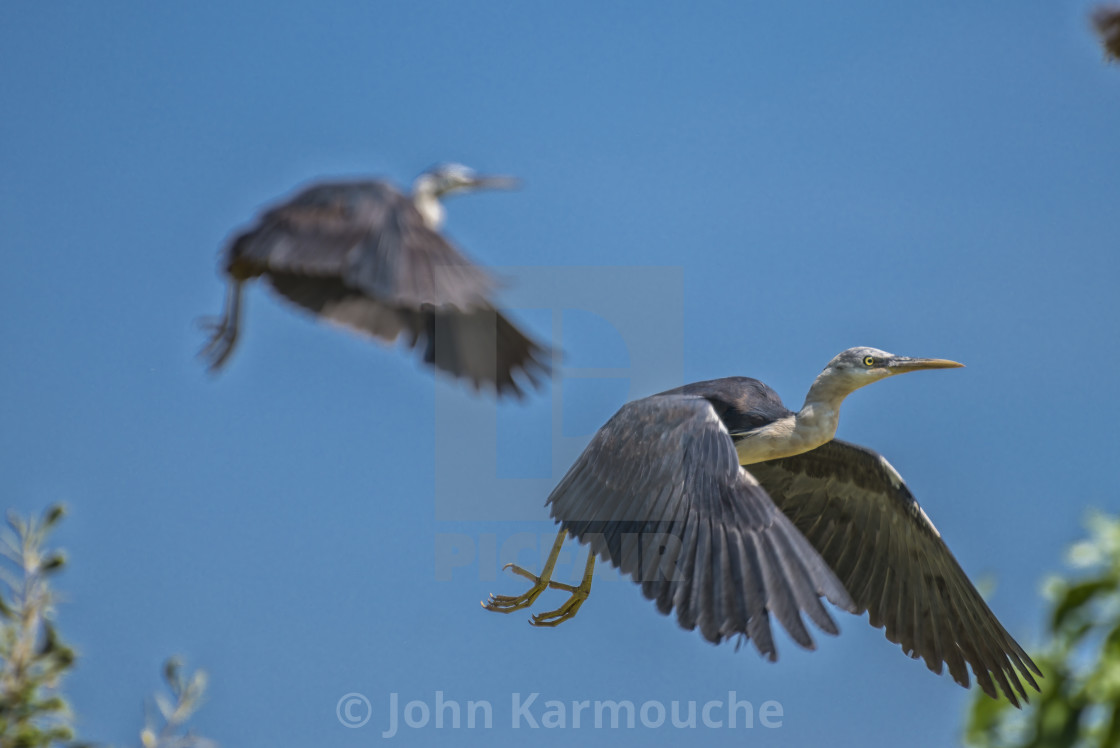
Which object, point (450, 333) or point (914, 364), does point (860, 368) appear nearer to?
point (914, 364)

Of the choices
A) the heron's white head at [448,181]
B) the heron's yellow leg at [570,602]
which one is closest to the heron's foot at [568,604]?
the heron's yellow leg at [570,602]

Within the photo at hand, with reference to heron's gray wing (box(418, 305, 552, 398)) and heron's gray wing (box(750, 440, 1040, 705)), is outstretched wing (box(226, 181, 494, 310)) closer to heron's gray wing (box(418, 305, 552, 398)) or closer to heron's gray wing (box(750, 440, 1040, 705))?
heron's gray wing (box(418, 305, 552, 398))

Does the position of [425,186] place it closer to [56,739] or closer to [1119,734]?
[56,739]

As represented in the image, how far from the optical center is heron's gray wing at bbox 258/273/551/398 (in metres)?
5.22

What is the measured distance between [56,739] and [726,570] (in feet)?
12.6

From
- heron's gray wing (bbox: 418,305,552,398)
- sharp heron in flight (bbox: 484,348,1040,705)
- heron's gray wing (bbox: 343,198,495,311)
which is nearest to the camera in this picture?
heron's gray wing (bbox: 343,198,495,311)

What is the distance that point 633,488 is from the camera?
7320 mm

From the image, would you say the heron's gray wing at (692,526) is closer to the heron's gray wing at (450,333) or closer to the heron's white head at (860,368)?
the heron's white head at (860,368)

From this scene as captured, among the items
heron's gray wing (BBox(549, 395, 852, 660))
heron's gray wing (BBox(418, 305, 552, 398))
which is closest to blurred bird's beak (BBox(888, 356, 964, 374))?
heron's gray wing (BBox(549, 395, 852, 660))

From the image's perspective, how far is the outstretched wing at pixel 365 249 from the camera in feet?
15.2

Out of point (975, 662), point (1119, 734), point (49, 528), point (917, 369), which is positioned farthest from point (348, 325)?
point (975, 662)

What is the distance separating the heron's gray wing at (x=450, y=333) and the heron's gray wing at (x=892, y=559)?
4.01 meters

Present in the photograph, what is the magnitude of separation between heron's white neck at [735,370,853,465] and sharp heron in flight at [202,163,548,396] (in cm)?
298

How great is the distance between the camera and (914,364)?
26.7 ft
